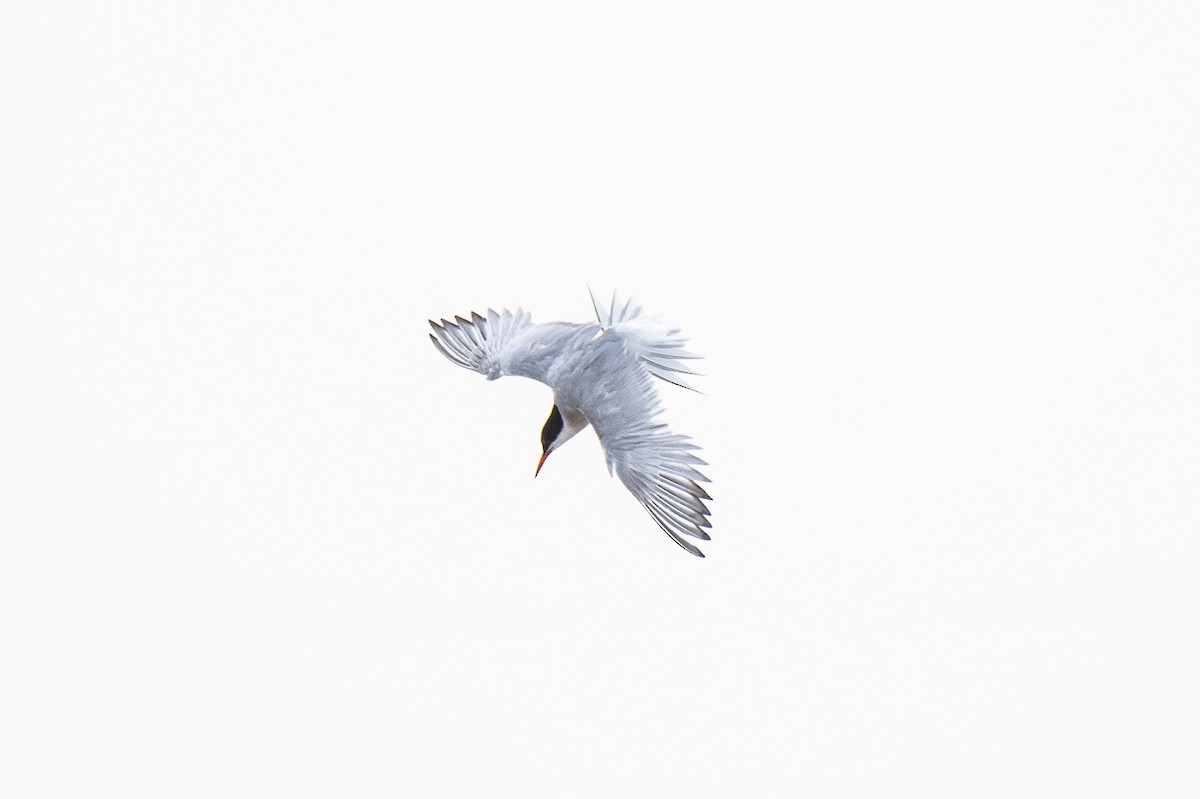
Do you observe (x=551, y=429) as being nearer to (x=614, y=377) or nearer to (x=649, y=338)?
(x=614, y=377)

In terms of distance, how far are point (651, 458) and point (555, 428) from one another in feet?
2.07

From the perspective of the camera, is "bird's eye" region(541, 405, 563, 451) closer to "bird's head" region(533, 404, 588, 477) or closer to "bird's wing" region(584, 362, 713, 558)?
"bird's head" region(533, 404, 588, 477)

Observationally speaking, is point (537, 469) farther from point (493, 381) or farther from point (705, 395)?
point (705, 395)

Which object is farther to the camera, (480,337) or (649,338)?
(480,337)

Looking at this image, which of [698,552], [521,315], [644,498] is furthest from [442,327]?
[698,552]

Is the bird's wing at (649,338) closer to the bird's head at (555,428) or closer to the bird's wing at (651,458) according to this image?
the bird's wing at (651,458)

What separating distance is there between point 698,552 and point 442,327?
195cm

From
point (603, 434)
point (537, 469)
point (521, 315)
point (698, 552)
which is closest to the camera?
point (698, 552)

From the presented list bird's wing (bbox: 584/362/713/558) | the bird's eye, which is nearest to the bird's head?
the bird's eye

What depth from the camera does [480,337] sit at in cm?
569

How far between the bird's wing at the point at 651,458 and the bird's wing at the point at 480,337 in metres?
0.73

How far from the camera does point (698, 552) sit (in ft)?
14.3

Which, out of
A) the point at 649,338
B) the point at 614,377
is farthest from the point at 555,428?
the point at 649,338

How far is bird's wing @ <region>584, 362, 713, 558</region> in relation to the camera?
177 inches
